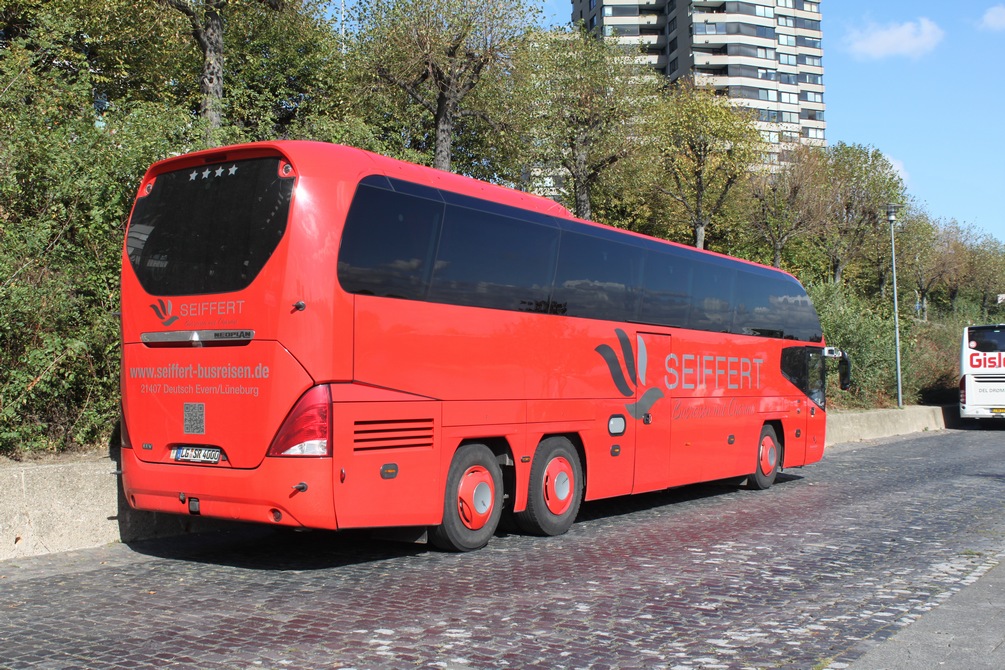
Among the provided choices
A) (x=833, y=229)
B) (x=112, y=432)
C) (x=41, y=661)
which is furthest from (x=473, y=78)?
(x=833, y=229)

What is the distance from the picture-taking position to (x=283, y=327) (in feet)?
25.4

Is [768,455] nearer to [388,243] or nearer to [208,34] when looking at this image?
[388,243]

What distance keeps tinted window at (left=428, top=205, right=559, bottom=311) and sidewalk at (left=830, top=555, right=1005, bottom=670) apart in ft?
15.1

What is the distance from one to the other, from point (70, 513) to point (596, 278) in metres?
5.83

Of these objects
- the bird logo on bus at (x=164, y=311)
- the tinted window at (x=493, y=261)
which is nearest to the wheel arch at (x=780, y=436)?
the tinted window at (x=493, y=261)

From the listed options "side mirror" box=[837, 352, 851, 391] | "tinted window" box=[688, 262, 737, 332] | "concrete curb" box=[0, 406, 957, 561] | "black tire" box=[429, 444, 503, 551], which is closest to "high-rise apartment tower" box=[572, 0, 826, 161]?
"side mirror" box=[837, 352, 851, 391]

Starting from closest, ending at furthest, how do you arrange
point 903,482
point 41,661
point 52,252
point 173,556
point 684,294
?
point 41,661
point 173,556
point 52,252
point 684,294
point 903,482

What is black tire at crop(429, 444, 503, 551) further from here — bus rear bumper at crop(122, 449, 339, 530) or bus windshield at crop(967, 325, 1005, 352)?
bus windshield at crop(967, 325, 1005, 352)

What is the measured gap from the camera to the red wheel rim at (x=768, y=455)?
15.3m

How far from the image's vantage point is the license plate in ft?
26.8

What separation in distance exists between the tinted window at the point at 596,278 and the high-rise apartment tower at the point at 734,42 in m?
89.6

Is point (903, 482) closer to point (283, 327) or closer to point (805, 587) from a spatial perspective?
point (805, 587)

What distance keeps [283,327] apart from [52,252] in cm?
499

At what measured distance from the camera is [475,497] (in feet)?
30.6
